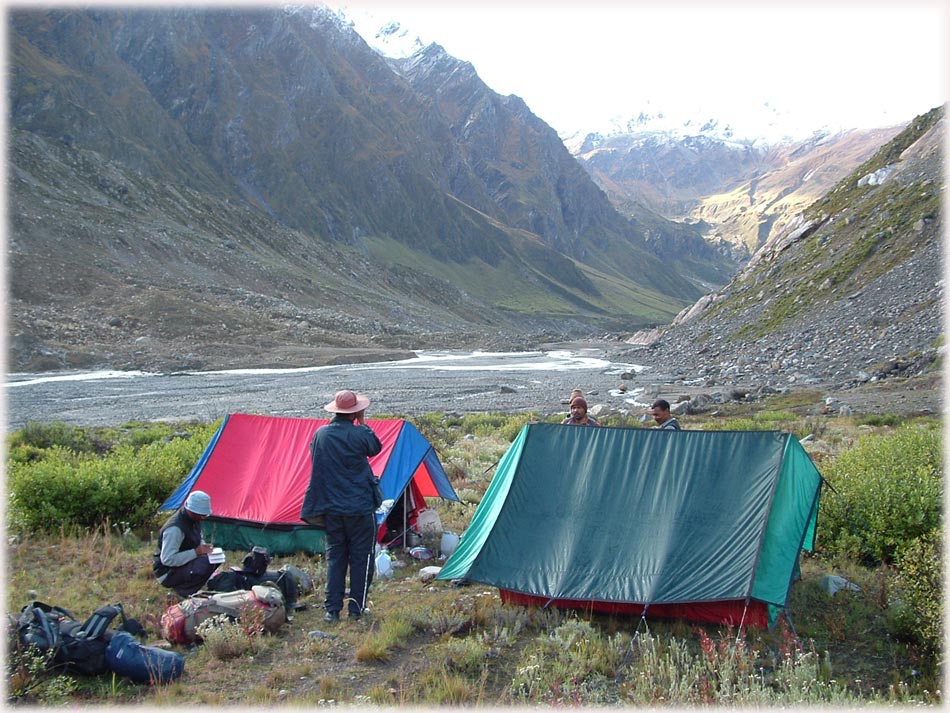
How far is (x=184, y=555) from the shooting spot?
322 inches

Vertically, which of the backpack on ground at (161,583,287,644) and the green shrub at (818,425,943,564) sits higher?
the green shrub at (818,425,943,564)

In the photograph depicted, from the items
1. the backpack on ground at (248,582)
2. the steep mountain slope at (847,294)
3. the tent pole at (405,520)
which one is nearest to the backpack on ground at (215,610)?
the backpack on ground at (248,582)

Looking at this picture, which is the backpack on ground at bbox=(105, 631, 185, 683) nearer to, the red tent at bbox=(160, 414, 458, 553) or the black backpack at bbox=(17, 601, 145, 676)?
the black backpack at bbox=(17, 601, 145, 676)

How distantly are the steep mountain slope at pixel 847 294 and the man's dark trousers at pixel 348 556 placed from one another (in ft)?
92.8

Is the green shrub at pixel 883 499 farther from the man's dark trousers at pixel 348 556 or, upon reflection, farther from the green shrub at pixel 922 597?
the man's dark trousers at pixel 348 556

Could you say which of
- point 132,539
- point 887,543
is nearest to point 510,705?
point 887,543

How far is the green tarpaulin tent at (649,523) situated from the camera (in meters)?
7.35

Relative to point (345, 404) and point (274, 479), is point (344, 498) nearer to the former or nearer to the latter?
point (345, 404)

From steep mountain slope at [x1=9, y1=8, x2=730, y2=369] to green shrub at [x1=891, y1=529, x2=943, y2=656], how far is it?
168ft

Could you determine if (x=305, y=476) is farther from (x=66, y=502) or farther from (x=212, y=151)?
(x=212, y=151)

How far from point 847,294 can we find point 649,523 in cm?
4055

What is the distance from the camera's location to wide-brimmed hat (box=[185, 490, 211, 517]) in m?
7.95

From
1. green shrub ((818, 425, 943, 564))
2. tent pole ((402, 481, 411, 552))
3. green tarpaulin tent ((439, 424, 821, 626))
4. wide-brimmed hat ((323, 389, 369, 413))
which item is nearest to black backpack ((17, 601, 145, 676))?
wide-brimmed hat ((323, 389, 369, 413))

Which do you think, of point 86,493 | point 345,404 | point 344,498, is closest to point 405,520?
point 344,498
